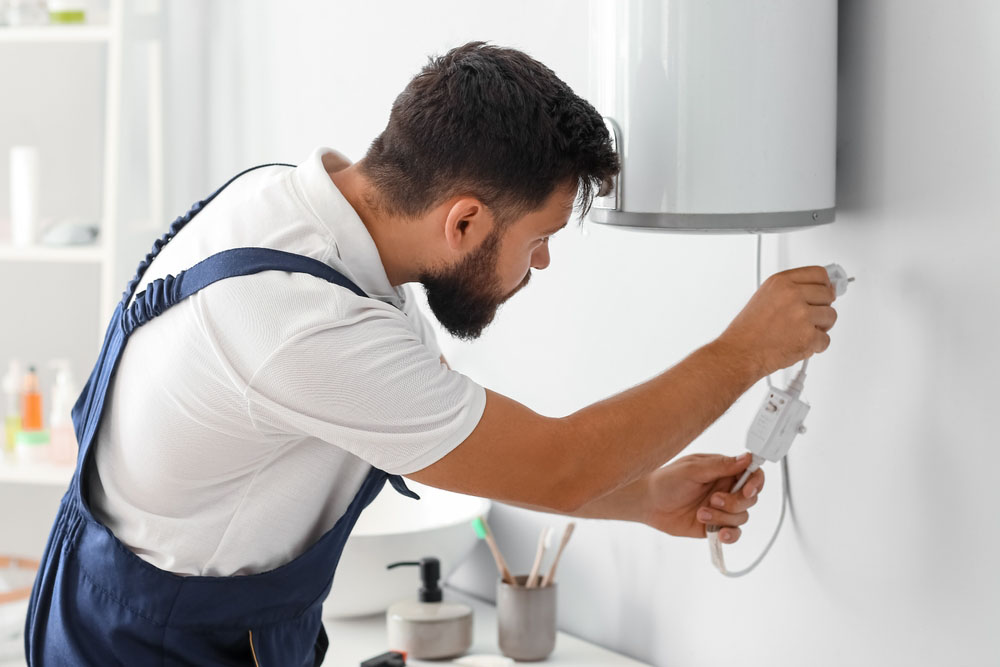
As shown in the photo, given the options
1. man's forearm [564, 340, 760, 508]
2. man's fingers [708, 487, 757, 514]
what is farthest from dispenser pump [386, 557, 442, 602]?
man's forearm [564, 340, 760, 508]

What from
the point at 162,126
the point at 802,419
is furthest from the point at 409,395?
the point at 162,126

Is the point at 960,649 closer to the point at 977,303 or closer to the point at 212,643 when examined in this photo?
the point at 977,303

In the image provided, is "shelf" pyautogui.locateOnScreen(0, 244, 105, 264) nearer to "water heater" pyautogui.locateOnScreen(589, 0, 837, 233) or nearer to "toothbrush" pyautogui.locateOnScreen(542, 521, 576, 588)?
"toothbrush" pyautogui.locateOnScreen(542, 521, 576, 588)

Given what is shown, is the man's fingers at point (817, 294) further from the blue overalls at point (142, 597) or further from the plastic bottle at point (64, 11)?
the plastic bottle at point (64, 11)

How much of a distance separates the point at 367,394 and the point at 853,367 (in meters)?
0.59

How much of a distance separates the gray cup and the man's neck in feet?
1.92

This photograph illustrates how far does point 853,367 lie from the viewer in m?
1.26

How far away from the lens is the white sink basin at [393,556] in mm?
1582

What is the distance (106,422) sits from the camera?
1.16 metres

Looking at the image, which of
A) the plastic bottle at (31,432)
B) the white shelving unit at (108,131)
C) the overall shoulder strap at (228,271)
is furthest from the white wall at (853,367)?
the plastic bottle at (31,432)

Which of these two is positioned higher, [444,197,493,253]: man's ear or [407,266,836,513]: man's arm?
[444,197,493,253]: man's ear

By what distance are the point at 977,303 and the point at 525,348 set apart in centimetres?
78

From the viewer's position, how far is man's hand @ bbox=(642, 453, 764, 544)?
4.35 feet

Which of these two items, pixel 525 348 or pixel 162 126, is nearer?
pixel 525 348
